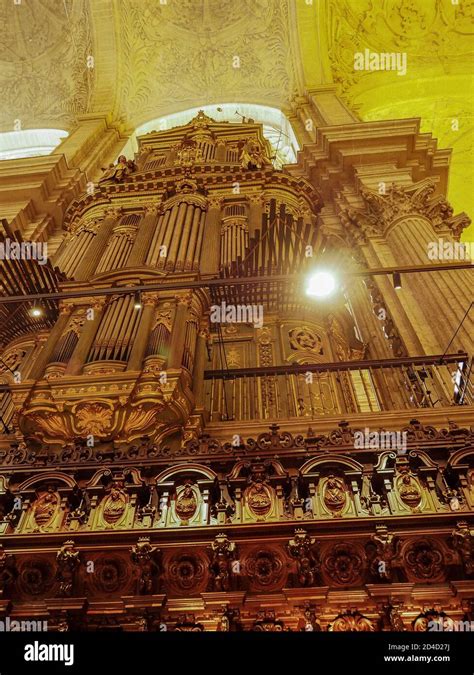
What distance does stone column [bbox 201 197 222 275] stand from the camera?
8500mm

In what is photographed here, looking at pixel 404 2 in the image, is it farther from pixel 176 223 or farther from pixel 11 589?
pixel 11 589

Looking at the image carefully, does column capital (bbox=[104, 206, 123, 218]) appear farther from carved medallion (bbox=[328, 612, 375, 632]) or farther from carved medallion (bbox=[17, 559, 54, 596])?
carved medallion (bbox=[328, 612, 375, 632])

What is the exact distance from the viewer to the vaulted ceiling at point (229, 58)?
57.6 ft

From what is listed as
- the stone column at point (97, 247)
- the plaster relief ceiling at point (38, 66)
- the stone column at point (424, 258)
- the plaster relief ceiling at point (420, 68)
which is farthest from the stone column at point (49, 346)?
the plaster relief ceiling at point (38, 66)

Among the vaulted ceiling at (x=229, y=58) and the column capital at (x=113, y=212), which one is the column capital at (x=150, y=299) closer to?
the column capital at (x=113, y=212)

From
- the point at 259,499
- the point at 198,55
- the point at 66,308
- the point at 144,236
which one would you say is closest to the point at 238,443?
the point at 259,499

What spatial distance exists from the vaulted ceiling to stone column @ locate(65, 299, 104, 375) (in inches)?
541

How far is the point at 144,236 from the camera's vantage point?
31.9 ft

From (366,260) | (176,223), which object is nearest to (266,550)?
(366,260)

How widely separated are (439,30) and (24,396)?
62.4 ft

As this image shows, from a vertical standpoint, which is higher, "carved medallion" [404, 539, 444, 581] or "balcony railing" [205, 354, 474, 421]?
"balcony railing" [205, 354, 474, 421]

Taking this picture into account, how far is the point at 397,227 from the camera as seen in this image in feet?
30.0

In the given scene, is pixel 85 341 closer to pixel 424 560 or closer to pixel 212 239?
pixel 212 239

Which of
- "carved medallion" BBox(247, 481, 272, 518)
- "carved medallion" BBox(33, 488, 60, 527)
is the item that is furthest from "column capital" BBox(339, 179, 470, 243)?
"carved medallion" BBox(33, 488, 60, 527)
